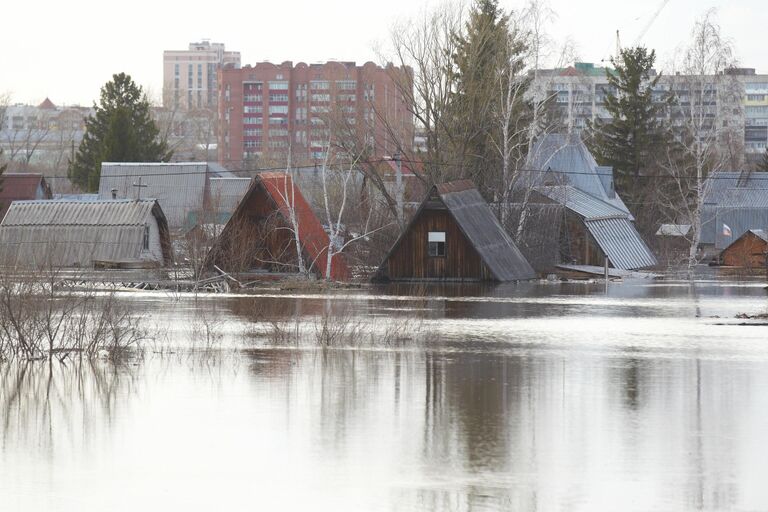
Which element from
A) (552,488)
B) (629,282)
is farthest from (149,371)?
(629,282)

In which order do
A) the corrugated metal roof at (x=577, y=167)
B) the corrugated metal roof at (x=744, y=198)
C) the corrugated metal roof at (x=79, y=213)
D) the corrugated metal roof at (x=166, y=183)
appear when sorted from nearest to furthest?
the corrugated metal roof at (x=79, y=213)
the corrugated metal roof at (x=577, y=167)
the corrugated metal roof at (x=744, y=198)
the corrugated metal roof at (x=166, y=183)

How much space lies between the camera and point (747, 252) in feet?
212

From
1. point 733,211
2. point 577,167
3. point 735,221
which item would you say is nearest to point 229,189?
point 577,167

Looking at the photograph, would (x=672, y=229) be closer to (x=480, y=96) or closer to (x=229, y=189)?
(x=480, y=96)

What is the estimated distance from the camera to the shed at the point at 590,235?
185ft

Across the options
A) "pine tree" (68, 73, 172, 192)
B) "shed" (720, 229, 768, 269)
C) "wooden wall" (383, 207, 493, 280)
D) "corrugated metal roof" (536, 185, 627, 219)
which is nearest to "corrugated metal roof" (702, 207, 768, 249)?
"shed" (720, 229, 768, 269)

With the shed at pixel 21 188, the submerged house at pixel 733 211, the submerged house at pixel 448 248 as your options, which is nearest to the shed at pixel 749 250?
the submerged house at pixel 733 211

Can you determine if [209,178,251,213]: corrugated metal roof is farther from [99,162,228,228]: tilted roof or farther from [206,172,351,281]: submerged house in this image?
[206,172,351,281]: submerged house

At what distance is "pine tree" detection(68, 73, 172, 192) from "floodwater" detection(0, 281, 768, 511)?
55.6 m

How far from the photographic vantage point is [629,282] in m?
50.5

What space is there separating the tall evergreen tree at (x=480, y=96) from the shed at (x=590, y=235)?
2.78 meters

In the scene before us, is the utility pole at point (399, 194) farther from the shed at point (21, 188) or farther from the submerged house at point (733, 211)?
the shed at point (21, 188)

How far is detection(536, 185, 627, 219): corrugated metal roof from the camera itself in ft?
185

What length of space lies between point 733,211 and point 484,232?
29896 millimetres
